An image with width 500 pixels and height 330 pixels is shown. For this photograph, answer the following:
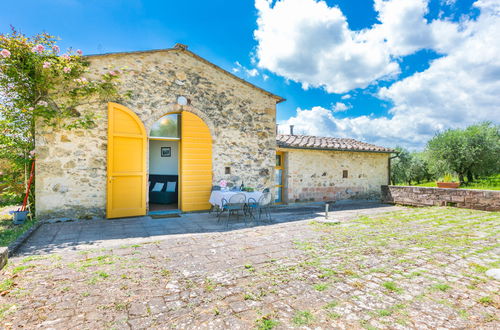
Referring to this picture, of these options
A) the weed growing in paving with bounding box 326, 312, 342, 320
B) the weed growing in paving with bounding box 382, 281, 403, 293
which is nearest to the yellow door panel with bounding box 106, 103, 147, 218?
the weed growing in paving with bounding box 326, 312, 342, 320

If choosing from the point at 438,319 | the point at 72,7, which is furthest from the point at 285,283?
the point at 72,7

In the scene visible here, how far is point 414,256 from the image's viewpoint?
12.4ft

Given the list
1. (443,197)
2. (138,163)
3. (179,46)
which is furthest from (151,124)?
(443,197)

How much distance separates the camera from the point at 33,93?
5684 millimetres

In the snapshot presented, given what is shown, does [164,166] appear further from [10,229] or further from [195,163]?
[10,229]

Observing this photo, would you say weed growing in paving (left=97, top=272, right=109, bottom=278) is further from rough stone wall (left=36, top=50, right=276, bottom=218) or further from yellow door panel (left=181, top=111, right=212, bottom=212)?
yellow door panel (left=181, top=111, right=212, bottom=212)

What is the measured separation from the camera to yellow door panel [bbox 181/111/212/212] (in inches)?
280

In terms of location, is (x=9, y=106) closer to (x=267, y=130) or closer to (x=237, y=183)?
(x=237, y=183)

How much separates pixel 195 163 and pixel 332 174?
5.78 meters

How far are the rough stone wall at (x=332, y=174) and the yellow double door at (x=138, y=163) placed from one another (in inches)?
133

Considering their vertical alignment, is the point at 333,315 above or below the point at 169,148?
below

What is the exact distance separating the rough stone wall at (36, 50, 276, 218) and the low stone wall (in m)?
5.18

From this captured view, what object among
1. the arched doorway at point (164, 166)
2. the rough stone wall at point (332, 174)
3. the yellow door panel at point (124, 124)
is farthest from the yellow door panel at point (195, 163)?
the rough stone wall at point (332, 174)

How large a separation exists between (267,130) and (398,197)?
5827 mm
